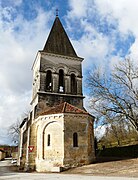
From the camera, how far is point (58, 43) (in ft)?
87.0

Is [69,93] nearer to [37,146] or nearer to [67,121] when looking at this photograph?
[67,121]

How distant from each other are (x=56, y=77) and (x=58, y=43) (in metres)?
5.53

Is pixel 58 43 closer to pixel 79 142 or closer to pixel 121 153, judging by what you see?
pixel 79 142

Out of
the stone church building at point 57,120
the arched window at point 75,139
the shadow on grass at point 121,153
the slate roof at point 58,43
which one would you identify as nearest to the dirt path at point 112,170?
the stone church building at point 57,120

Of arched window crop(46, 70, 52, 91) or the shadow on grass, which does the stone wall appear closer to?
arched window crop(46, 70, 52, 91)

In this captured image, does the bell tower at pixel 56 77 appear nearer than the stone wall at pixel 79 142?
No

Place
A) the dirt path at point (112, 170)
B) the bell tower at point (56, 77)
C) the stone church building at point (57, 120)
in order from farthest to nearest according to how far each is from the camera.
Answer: the bell tower at point (56, 77) < the stone church building at point (57, 120) < the dirt path at point (112, 170)

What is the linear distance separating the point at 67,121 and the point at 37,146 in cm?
424

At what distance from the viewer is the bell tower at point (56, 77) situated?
22469 millimetres

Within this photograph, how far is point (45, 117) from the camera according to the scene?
19266mm

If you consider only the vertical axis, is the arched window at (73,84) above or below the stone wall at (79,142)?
above

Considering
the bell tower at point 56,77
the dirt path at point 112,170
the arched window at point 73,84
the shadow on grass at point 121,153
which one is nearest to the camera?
the dirt path at point 112,170

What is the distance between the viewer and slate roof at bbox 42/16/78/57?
25.5 meters

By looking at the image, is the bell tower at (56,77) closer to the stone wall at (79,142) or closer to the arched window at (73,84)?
the arched window at (73,84)
